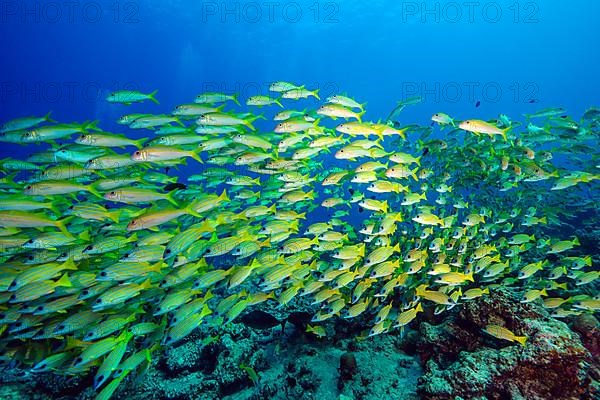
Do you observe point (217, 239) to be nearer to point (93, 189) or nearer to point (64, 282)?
point (93, 189)

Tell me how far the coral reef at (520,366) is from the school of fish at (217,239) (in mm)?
299

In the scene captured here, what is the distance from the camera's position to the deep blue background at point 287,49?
54562mm

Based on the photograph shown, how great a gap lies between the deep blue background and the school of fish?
158 ft

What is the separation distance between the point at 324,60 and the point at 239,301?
78467 mm

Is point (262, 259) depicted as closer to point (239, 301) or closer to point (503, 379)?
point (239, 301)

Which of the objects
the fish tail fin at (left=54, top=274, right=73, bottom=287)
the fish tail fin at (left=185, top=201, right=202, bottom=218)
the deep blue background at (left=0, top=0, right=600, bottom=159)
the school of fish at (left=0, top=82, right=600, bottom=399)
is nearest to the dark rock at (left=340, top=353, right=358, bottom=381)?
the school of fish at (left=0, top=82, right=600, bottom=399)

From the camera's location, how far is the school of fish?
4.43 m

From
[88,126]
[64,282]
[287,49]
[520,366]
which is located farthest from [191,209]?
[287,49]

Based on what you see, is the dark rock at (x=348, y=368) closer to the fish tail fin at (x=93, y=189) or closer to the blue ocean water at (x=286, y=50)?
the fish tail fin at (x=93, y=189)

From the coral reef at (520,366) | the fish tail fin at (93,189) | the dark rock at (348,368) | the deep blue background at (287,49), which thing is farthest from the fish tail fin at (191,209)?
the deep blue background at (287,49)

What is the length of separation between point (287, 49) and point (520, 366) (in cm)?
A: 6682

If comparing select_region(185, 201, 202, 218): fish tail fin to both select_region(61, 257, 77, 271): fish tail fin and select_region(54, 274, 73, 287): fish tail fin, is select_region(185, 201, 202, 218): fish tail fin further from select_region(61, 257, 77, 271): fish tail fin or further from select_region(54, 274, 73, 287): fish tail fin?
select_region(54, 274, 73, 287): fish tail fin

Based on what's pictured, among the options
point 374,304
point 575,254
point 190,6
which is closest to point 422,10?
point 190,6

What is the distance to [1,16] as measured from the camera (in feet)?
177
